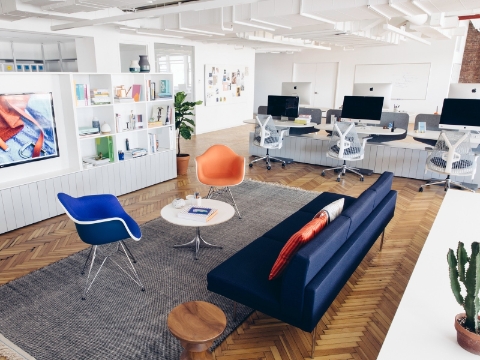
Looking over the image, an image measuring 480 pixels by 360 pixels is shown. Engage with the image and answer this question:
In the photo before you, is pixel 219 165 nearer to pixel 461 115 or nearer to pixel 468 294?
pixel 468 294

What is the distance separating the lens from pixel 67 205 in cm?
304

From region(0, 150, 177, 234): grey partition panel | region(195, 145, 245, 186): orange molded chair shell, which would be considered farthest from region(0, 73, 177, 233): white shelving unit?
region(195, 145, 245, 186): orange molded chair shell

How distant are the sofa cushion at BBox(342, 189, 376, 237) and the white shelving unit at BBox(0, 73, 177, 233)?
3.53m

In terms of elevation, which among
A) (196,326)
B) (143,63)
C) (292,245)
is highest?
(143,63)

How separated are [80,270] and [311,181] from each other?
3996 mm

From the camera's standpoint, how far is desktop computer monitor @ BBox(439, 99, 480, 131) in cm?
543

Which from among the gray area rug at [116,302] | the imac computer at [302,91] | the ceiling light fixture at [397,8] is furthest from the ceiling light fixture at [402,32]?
the gray area rug at [116,302]

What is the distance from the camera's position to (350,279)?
10.8 feet

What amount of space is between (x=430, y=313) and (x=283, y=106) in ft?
19.6

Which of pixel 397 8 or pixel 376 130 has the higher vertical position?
pixel 397 8

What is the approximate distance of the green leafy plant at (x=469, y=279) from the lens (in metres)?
1.46

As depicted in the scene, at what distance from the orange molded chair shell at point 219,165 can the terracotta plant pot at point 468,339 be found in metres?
3.32

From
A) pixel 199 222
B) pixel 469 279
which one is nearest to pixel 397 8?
pixel 199 222

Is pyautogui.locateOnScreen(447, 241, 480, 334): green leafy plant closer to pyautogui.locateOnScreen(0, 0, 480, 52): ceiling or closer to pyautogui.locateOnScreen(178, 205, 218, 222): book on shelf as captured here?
pyautogui.locateOnScreen(178, 205, 218, 222): book on shelf
